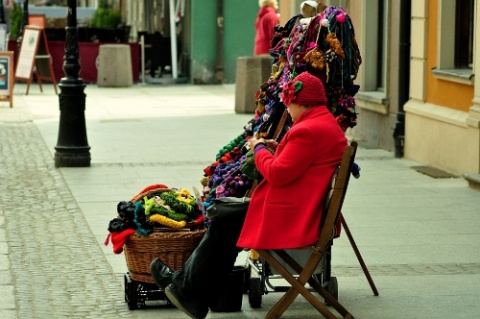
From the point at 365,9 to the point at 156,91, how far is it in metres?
10.1

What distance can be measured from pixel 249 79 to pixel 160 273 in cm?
1398

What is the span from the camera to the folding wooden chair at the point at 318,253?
6.83m

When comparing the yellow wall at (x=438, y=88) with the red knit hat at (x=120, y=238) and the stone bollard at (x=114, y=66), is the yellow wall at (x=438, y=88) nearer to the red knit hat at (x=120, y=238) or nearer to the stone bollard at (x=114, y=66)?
the red knit hat at (x=120, y=238)

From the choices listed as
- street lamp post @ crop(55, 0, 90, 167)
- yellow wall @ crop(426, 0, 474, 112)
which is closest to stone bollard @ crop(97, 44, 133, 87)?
street lamp post @ crop(55, 0, 90, 167)

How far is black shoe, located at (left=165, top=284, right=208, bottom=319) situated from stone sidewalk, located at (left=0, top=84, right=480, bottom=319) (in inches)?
15.4

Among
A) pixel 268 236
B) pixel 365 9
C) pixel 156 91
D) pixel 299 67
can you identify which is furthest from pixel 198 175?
pixel 156 91

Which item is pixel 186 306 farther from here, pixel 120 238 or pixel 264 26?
pixel 264 26

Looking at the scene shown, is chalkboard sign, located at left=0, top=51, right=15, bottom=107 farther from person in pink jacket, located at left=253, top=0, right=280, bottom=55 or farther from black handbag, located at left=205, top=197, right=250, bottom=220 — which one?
black handbag, located at left=205, top=197, right=250, bottom=220

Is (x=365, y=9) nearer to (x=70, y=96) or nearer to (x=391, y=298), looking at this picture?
(x=70, y=96)

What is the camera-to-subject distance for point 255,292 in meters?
7.64

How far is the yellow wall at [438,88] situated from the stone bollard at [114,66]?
13.0 m

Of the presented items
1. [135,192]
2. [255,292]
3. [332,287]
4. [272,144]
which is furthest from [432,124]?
[272,144]

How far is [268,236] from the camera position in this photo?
6.87m

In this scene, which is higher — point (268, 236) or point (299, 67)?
point (299, 67)
